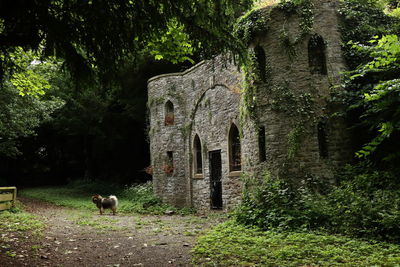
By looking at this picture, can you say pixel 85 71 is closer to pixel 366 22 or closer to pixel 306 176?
pixel 306 176

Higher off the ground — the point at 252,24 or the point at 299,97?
the point at 252,24

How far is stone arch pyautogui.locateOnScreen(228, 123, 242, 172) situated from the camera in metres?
12.3

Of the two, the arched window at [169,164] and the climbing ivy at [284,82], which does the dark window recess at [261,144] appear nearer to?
the climbing ivy at [284,82]

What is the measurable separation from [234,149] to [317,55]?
4.26 metres

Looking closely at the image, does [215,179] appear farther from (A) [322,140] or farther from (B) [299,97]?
(B) [299,97]

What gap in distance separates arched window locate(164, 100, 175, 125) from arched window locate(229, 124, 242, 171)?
4.24 meters

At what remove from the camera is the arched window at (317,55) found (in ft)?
32.9

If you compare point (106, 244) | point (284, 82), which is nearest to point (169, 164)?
point (284, 82)

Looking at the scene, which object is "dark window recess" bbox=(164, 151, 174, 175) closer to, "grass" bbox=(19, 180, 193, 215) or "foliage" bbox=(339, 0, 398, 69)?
"grass" bbox=(19, 180, 193, 215)

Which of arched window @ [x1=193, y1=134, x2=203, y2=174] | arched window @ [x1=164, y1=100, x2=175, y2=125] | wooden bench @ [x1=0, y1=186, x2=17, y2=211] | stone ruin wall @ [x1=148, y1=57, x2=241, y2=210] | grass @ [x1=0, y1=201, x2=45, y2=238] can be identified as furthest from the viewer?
arched window @ [x1=164, y1=100, x2=175, y2=125]

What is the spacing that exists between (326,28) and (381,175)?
438 centimetres

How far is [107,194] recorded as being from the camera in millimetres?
21141

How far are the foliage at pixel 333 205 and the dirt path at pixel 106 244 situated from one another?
1.86 metres

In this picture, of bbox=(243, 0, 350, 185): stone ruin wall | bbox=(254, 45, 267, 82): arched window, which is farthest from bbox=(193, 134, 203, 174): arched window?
bbox=(254, 45, 267, 82): arched window
